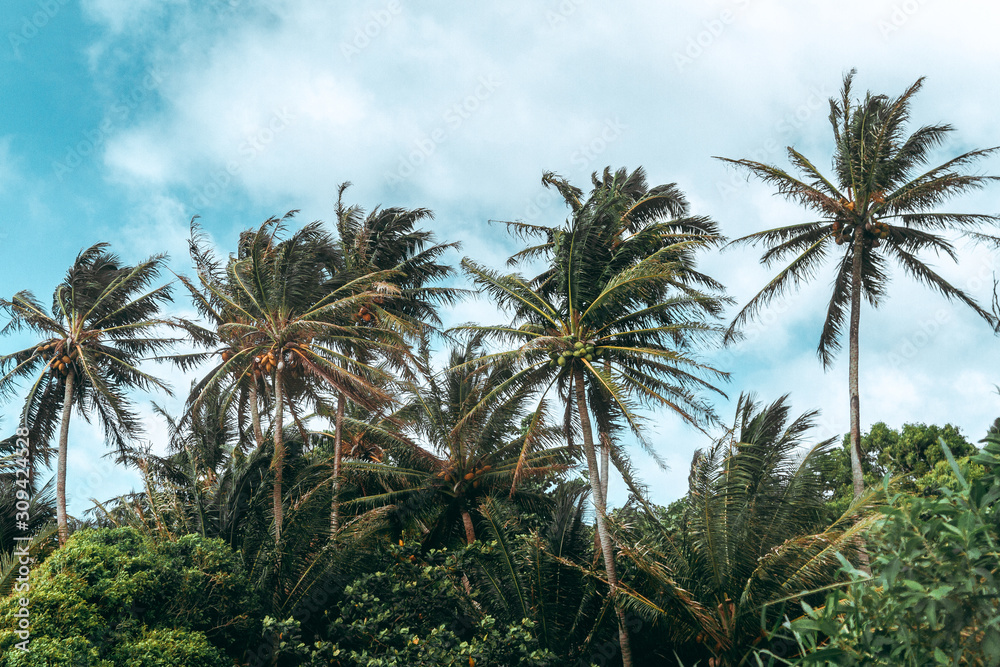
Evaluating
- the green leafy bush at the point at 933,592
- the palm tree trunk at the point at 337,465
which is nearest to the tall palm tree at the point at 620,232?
the palm tree trunk at the point at 337,465

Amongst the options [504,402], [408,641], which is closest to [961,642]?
[408,641]

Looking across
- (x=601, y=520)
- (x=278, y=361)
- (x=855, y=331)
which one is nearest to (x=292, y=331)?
(x=278, y=361)

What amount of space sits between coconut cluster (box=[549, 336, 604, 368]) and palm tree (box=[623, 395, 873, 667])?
Result: 3.27 metres

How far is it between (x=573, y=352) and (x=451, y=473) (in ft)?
18.1

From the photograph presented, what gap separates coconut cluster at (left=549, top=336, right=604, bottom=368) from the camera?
16.7 metres

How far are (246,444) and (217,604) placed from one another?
11.4 meters

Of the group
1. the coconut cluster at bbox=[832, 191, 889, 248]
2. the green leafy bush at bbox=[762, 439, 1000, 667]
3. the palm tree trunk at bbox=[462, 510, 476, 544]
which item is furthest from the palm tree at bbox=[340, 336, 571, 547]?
the green leafy bush at bbox=[762, 439, 1000, 667]

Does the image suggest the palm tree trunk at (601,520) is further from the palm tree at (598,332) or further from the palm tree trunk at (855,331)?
the palm tree trunk at (855,331)

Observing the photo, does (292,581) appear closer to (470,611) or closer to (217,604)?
(217,604)

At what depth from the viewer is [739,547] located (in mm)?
13578

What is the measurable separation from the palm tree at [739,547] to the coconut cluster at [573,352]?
3.27 m

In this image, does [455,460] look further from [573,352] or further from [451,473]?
[573,352]

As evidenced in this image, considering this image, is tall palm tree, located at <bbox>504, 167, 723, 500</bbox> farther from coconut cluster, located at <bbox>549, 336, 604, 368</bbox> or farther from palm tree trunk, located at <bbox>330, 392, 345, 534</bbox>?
palm tree trunk, located at <bbox>330, 392, 345, 534</bbox>

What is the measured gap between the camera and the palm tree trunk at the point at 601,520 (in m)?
15.2
